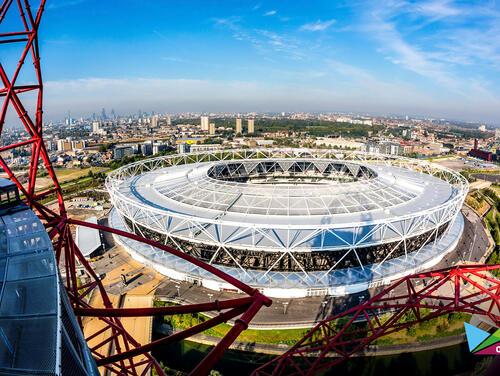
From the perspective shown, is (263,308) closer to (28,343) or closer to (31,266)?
(31,266)

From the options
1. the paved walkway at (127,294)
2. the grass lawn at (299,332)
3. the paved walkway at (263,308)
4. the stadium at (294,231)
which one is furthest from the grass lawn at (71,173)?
the grass lawn at (299,332)

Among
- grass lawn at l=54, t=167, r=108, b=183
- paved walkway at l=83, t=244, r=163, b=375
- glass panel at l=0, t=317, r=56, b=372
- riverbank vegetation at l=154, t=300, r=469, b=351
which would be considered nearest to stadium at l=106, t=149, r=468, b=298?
paved walkway at l=83, t=244, r=163, b=375

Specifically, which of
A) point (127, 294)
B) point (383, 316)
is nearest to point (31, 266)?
point (127, 294)

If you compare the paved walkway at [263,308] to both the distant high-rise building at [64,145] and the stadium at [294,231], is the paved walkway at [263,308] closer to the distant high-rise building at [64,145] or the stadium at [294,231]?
the stadium at [294,231]

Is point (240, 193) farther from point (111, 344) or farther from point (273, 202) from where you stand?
point (111, 344)

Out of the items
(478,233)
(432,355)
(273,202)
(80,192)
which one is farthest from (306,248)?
(80,192)

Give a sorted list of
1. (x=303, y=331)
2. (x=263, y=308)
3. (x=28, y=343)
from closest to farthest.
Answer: (x=28, y=343), (x=303, y=331), (x=263, y=308)

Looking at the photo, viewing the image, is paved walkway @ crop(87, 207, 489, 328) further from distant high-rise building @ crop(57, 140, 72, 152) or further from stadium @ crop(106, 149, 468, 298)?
distant high-rise building @ crop(57, 140, 72, 152)
